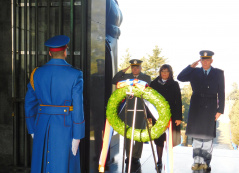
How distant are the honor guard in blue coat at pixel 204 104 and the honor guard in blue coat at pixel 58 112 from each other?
2.53 meters

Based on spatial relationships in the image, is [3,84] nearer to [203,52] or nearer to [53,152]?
[53,152]

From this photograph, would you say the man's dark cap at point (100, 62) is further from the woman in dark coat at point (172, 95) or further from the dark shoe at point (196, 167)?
the dark shoe at point (196, 167)

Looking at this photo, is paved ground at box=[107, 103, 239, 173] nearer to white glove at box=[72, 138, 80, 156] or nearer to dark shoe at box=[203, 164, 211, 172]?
dark shoe at box=[203, 164, 211, 172]

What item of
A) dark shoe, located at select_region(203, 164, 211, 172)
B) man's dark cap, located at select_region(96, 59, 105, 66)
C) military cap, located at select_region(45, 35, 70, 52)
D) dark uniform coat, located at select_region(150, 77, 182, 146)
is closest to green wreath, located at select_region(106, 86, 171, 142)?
man's dark cap, located at select_region(96, 59, 105, 66)

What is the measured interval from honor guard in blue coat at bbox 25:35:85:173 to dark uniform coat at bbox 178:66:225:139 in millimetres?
2530

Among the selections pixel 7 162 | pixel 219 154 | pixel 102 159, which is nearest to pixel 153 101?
pixel 102 159

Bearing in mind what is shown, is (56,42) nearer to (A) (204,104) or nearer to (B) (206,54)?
(B) (206,54)

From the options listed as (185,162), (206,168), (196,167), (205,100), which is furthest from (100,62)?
(185,162)

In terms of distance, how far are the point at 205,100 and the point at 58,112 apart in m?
2.75

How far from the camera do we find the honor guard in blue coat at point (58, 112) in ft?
9.79

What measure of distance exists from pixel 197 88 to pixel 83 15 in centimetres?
228

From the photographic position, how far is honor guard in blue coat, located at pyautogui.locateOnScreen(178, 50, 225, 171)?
15.9 ft

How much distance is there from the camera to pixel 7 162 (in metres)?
4.30

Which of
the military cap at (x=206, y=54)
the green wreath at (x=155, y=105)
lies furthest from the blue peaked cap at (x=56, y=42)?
the military cap at (x=206, y=54)
